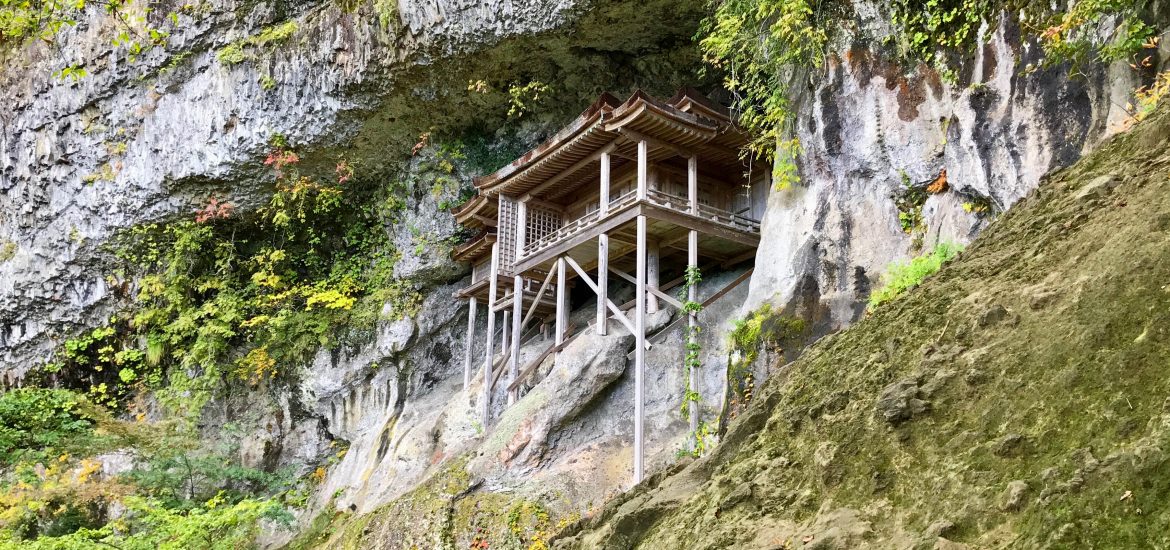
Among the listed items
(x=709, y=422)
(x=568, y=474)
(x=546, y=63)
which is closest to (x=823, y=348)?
(x=709, y=422)

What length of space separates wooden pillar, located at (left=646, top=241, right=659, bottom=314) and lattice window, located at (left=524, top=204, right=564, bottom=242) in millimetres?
3136

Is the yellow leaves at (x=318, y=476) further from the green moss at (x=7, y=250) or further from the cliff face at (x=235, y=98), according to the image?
the green moss at (x=7, y=250)

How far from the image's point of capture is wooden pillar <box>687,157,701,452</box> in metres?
13.3

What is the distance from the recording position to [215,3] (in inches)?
874

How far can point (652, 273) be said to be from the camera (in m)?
16.6

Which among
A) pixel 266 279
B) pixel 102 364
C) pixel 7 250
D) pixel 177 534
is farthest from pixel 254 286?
pixel 177 534

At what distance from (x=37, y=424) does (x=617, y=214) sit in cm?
1361

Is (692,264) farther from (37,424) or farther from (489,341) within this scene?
(37,424)

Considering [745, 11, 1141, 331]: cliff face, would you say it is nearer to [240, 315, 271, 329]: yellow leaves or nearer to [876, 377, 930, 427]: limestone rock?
[876, 377, 930, 427]: limestone rock

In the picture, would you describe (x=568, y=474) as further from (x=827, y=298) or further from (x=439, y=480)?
(x=827, y=298)

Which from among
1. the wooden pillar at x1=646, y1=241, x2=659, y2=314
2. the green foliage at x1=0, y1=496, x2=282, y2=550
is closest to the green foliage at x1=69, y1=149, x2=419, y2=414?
the wooden pillar at x1=646, y1=241, x2=659, y2=314

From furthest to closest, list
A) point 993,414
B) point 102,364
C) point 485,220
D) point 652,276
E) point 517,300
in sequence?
point 102,364, point 485,220, point 517,300, point 652,276, point 993,414

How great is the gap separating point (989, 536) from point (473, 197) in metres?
17.9

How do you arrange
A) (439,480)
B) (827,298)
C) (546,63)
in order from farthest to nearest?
1. (546,63)
2. (439,480)
3. (827,298)
